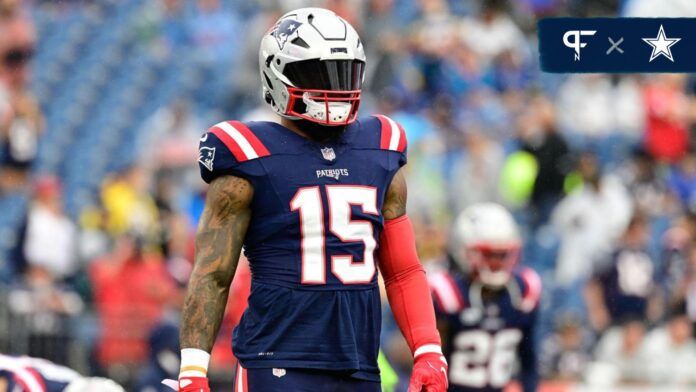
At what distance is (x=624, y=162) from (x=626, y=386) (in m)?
2.29

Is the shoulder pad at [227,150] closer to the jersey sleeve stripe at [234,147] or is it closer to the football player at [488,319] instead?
the jersey sleeve stripe at [234,147]

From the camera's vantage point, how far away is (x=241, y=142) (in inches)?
181

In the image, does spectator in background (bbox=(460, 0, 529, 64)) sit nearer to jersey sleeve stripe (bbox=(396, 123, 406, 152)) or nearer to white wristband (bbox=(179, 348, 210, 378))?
jersey sleeve stripe (bbox=(396, 123, 406, 152))

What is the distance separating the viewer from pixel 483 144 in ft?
40.0

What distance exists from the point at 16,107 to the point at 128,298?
3.03 m

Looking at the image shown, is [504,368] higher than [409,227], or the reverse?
[409,227]

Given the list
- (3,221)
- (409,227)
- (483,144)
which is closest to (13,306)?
(3,221)

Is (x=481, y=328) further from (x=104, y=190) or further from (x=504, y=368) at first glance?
(x=104, y=190)

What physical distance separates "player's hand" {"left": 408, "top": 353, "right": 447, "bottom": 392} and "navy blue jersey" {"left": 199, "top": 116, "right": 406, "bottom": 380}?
14 cm

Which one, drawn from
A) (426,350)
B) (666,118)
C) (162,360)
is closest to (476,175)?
(666,118)

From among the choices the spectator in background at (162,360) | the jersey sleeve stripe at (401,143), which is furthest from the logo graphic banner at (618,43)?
the spectator in background at (162,360)

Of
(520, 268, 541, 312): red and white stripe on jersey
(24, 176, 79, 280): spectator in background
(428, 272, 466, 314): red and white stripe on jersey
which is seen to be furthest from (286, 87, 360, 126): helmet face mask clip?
(24, 176, 79, 280): spectator in background

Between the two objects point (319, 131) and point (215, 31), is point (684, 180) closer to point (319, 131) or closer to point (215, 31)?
point (215, 31)

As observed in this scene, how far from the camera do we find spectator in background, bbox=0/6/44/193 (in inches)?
498
